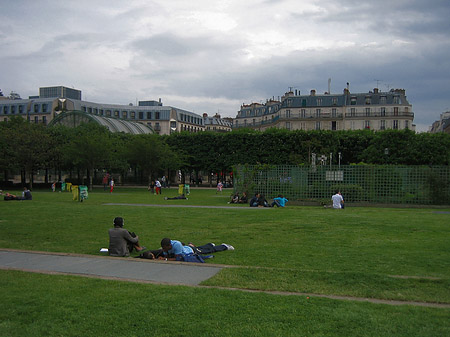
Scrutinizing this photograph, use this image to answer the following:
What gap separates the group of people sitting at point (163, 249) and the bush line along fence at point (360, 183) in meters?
17.2

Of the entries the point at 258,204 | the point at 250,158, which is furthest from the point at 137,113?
the point at 258,204

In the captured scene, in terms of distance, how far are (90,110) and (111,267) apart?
93.6m

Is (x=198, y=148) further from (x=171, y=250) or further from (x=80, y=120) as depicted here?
(x=171, y=250)

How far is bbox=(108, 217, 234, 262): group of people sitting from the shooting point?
9652mm

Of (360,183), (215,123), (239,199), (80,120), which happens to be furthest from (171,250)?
(215,123)

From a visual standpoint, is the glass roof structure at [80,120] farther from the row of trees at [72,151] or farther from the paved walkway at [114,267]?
the paved walkway at [114,267]

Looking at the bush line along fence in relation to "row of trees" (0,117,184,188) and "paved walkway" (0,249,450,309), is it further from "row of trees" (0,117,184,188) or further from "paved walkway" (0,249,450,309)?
"row of trees" (0,117,184,188)

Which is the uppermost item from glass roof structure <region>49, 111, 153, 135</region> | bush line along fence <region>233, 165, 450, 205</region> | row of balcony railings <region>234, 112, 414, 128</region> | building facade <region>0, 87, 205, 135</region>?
building facade <region>0, 87, 205, 135</region>

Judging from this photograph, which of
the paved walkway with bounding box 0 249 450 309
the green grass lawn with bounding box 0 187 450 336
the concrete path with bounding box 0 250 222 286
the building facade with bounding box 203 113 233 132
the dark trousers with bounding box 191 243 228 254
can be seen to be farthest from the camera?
the building facade with bounding box 203 113 233 132

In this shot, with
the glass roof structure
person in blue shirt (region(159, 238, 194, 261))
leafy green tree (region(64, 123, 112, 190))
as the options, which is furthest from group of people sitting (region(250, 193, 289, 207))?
the glass roof structure

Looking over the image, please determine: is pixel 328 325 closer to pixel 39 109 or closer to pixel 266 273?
pixel 266 273

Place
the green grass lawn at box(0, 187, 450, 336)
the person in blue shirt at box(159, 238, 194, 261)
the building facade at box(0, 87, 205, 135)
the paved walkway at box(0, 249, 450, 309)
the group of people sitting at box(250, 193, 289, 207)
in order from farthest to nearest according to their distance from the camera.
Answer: the building facade at box(0, 87, 205, 135) → the group of people sitting at box(250, 193, 289, 207) → the person in blue shirt at box(159, 238, 194, 261) → the paved walkway at box(0, 249, 450, 309) → the green grass lawn at box(0, 187, 450, 336)

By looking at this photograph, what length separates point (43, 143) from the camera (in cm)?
4675

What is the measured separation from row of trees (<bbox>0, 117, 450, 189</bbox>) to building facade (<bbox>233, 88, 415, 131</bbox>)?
1079 inches
